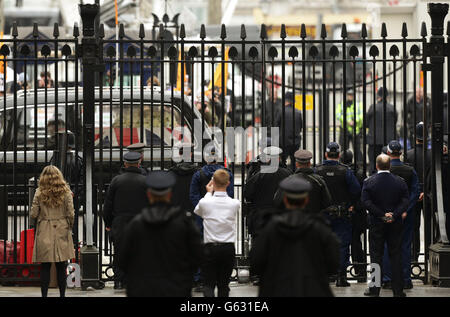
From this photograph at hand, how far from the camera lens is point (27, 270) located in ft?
37.4

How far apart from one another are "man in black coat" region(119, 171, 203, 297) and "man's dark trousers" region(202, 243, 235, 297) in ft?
7.18

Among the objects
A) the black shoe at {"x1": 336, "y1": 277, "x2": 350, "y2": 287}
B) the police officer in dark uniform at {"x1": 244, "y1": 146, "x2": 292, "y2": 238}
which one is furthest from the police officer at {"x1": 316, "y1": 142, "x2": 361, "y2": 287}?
the police officer in dark uniform at {"x1": 244, "y1": 146, "x2": 292, "y2": 238}

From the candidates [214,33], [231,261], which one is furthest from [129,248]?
[214,33]

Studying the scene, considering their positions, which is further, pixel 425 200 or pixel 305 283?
pixel 425 200

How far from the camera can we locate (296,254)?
6.86 metres

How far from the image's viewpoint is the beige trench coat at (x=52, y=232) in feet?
32.9

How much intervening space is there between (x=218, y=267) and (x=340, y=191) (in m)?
2.18

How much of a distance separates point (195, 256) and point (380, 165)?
3.80m

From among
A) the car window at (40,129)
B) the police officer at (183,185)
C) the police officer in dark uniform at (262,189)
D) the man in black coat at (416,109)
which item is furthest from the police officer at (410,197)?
the car window at (40,129)

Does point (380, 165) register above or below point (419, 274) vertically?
above

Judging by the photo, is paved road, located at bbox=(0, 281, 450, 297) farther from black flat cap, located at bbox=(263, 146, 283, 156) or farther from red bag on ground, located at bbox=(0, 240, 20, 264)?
black flat cap, located at bbox=(263, 146, 283, 156)

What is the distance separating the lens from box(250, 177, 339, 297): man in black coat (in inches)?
270
